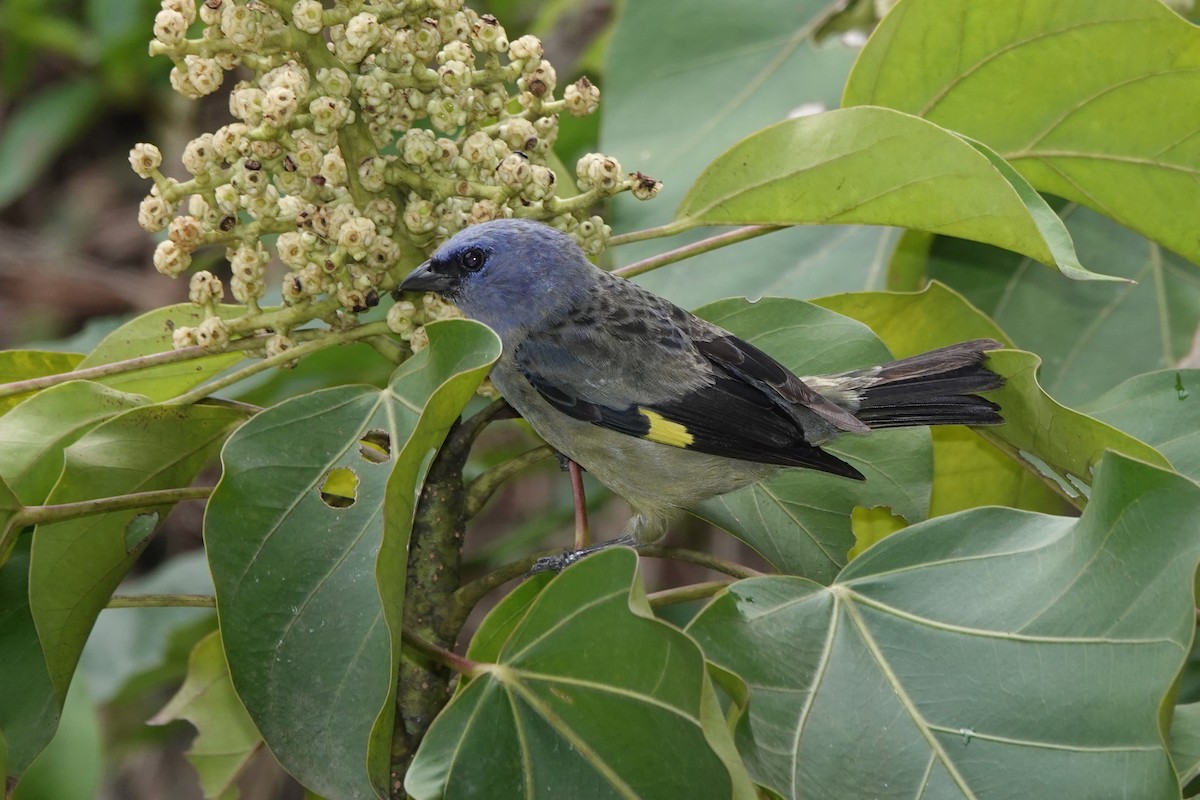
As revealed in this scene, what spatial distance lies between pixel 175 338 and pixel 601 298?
1014 millimetres

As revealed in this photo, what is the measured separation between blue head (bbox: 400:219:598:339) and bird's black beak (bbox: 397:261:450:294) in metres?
0.30

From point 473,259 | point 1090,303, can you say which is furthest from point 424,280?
point 1090,303

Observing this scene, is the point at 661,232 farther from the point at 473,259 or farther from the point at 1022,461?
the point at 1022,461

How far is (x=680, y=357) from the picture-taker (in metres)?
2.66

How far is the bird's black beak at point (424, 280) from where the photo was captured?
218cm

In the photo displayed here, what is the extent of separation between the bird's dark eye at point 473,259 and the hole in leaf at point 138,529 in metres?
0.81

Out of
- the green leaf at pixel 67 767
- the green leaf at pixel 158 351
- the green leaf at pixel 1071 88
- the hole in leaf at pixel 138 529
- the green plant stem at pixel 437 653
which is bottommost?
the green leaf at pixel 67 767

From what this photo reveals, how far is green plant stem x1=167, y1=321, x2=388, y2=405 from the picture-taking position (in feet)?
6.69

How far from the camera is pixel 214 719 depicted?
2.66 meters

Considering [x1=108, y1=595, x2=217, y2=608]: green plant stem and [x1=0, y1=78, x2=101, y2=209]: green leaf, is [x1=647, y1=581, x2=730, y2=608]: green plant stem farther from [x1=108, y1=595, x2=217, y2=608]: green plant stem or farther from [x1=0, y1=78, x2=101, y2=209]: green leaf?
[x1=0, y1=78, x2=101, y2=209]: green leaf

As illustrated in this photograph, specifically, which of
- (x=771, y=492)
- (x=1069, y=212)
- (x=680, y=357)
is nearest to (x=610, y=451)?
(x=680, y=357)

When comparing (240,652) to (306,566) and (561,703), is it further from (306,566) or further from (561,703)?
(561,703)

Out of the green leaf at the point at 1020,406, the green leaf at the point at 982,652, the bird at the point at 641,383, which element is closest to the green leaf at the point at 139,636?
the bird at the point at 641,383

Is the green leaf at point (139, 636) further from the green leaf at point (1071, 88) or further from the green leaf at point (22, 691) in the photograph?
the green leaf at point (1071, 88)
